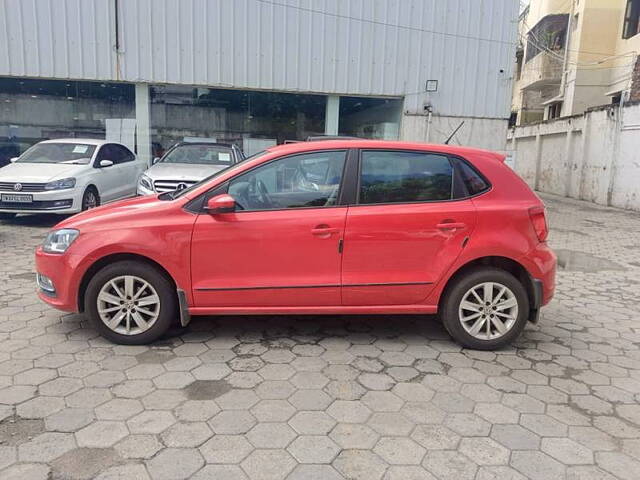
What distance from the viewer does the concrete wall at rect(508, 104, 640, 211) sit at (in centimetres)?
1477

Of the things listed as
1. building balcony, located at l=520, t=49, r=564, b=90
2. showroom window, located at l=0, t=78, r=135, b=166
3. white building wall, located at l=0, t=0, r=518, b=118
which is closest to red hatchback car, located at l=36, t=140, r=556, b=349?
white building wall, located at l=0, t=0, r=518, b=118

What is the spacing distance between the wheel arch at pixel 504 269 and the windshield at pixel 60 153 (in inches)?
310

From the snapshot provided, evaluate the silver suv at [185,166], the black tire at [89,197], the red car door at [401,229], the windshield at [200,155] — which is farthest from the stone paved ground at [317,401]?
the windshield at [200,155]

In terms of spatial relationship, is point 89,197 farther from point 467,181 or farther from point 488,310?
point 488,310

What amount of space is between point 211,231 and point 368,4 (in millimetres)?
11104

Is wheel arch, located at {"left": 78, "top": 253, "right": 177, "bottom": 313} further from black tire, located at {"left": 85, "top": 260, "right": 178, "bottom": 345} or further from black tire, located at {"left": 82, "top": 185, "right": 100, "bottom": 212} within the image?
black tire, located at {"left": 82, "top": 185, "right": 100, "bottom": 212}

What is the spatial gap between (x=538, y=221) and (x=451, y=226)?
71 cm

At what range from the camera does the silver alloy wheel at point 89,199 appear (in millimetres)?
8977

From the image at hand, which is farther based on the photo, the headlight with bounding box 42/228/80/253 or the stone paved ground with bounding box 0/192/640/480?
the headlight with bounding box 42/228/80/253

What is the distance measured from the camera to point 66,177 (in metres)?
8.52

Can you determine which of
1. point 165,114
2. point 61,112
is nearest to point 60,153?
point 165,114

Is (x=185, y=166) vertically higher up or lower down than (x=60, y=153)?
lower down

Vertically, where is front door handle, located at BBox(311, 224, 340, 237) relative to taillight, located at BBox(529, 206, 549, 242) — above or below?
below

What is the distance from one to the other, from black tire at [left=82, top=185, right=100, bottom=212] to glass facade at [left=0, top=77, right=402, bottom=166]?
4019 mm
